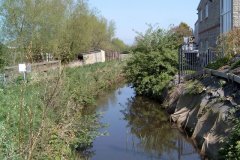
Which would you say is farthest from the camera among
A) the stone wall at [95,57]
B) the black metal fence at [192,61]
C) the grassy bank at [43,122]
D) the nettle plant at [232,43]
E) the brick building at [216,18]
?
the stone wall at [95,57]

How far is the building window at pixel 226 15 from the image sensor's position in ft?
73.6

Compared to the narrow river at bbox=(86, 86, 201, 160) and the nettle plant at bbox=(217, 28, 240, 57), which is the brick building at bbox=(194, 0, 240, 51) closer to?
the nettle plant at bbox=(217, 28, 240, 57)

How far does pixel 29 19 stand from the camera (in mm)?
26750

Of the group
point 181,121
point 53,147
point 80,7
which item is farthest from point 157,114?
point 80,7

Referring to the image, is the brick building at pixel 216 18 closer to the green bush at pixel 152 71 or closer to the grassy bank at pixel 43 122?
the green bush at pixel 152 71

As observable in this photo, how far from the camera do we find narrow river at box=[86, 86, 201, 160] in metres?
11.8

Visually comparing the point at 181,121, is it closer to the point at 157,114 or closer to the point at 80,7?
the point at 157,114

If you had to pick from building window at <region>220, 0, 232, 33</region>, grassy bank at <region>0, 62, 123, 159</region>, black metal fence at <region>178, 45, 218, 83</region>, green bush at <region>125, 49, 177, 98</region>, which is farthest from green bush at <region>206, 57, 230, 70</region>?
building window at <region>220, 0, 232, 33</region>

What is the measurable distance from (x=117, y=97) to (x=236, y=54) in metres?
11.1

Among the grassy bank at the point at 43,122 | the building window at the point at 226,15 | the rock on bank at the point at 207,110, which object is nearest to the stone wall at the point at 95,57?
the building window at the point at 226,15

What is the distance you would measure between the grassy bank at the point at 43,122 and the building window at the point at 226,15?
33.9 feet

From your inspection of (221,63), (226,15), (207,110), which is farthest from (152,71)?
(207,110)

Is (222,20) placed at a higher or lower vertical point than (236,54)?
higher

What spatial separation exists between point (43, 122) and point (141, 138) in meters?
9.77
